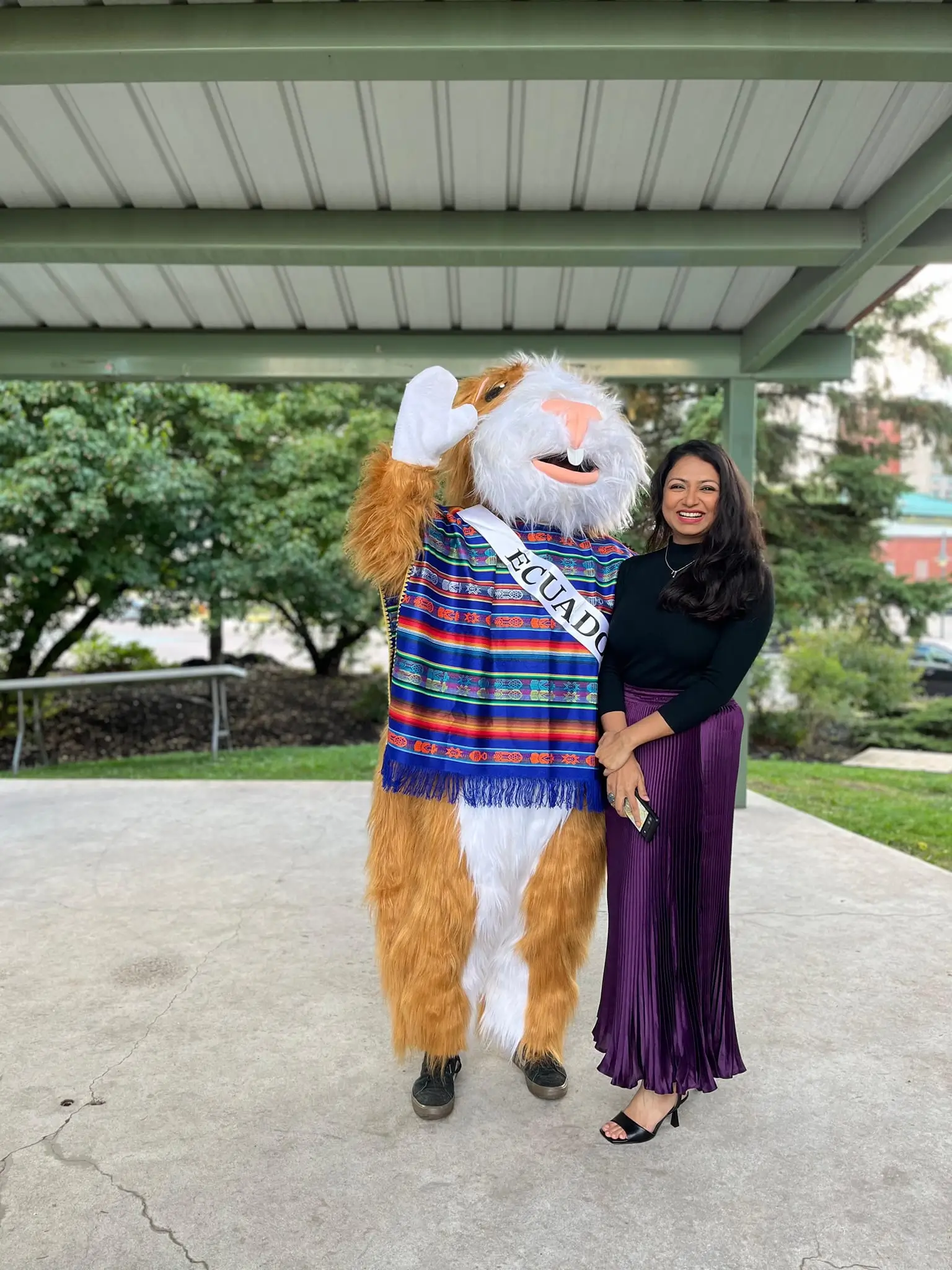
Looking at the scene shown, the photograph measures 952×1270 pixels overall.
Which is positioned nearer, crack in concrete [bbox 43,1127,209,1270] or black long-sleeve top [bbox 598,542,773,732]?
crack in concrete [bbox 43,1127,209,1270]

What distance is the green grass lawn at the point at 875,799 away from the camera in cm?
544

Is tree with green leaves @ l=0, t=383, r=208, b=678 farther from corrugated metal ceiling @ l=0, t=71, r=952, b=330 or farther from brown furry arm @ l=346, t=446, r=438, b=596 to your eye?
brown furry arm @ l=346, t=446, r=438, b=596

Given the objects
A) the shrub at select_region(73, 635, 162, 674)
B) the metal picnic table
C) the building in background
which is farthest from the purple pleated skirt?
the building in background

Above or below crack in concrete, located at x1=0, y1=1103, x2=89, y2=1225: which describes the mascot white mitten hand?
above

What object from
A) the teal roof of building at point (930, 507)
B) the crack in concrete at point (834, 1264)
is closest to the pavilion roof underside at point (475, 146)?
the crack in concrete at point (834, 1264)

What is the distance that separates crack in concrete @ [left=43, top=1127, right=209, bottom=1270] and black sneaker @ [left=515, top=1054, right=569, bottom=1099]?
0.85 meters

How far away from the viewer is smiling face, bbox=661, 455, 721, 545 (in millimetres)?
2037

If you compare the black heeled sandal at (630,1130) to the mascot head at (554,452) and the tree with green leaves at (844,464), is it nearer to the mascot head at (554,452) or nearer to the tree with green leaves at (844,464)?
the mascot head at (554,452)

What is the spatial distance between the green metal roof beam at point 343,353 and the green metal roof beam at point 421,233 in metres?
1.10

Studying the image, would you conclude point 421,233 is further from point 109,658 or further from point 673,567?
point 109,658

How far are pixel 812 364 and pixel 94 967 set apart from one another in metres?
3.83

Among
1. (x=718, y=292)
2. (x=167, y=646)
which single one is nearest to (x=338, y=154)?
(x=718, y=292)

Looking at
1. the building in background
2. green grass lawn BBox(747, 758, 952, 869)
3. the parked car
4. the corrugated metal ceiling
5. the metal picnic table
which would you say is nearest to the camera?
the corrugated metal ceiling

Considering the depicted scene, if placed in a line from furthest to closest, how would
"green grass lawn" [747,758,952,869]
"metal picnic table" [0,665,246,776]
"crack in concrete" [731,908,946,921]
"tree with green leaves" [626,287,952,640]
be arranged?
"tree with green leaves" [626,287,952,640], "metal picnic table" [0,665,246,776], "green grass lawn" [747,758,952,869], "crack in concrete" [731,908,946,921]
